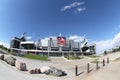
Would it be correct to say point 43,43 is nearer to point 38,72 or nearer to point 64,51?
point 64,51

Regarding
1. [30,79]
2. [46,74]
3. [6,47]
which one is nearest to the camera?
[30,79]

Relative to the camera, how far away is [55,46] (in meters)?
101

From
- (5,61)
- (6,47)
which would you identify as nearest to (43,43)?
(6,47)

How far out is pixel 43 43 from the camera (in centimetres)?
9700

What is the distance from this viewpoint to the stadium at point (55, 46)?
92.1m

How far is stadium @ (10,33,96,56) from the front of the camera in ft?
302

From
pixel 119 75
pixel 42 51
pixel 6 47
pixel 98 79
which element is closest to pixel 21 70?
pixel 98 79

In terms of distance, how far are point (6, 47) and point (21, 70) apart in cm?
3313

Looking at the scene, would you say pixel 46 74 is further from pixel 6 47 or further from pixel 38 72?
pixel 6 47

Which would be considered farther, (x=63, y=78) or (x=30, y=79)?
(x=63, y=78)

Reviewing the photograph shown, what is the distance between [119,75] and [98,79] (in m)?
3.28

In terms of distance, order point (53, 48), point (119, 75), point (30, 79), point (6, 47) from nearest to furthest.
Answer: point (30, 79) → point (119, 75) → point (6, 47) → point (53, 48)

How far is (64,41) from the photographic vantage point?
100000 mm

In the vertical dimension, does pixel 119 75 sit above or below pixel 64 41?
below
